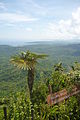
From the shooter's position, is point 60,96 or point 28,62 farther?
point 28,62

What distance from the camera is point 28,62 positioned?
287 inches

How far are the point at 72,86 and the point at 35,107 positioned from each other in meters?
1.69

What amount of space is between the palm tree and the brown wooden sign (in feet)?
2.81

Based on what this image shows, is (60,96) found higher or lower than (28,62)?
lower

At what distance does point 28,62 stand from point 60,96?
1562 millimetres

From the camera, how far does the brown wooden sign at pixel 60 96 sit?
257 inches

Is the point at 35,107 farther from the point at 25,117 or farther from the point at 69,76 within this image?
the point at 69,76

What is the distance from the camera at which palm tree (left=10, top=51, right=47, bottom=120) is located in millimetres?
7139

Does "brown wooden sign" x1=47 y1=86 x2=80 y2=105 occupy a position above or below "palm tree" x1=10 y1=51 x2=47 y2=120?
below

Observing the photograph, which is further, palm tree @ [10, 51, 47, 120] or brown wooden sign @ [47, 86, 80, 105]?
palm tree @ [10, 51, 47, 120]

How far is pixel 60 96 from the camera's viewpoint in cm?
692

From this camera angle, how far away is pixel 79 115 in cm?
765

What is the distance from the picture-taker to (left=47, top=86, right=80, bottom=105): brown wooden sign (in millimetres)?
6533

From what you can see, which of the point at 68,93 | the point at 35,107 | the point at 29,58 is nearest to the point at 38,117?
the point at 35,107
